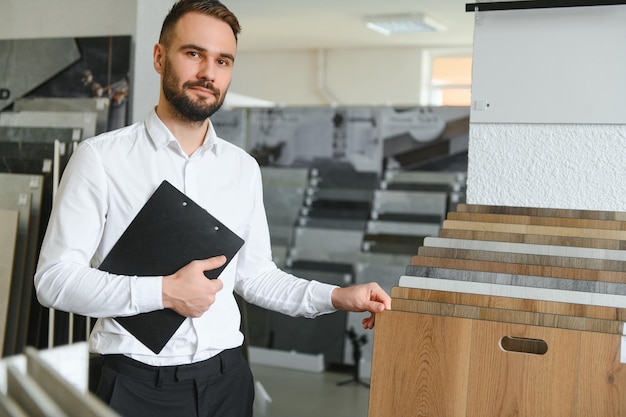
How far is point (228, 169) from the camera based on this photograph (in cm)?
189

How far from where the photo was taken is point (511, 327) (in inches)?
57.8

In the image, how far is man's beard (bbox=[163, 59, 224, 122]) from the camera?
1.72 meters

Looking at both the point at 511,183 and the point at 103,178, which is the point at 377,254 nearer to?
the point at 511,183

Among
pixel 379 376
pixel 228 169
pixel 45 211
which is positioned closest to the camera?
pixel 379 376

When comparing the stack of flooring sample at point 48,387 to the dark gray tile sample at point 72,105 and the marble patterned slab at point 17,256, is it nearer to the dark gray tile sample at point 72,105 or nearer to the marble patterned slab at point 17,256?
the dark gray tile sample at point 72,105

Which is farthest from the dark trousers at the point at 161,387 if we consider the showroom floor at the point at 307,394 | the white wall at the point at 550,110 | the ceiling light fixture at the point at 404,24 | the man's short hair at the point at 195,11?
the ceiling light fixture at the point at 404,24

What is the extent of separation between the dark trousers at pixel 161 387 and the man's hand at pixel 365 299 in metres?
0.30

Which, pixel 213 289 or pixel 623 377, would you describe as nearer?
pixel 623 377

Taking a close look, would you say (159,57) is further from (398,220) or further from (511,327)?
(398,220)

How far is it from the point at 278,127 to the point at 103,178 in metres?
5.94

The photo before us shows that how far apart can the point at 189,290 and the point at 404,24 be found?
316 inches

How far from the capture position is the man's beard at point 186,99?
172 cm

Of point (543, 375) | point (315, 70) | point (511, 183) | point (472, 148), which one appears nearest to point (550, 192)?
point (511, 183)

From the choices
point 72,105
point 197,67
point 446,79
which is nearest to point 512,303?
point 197,67
